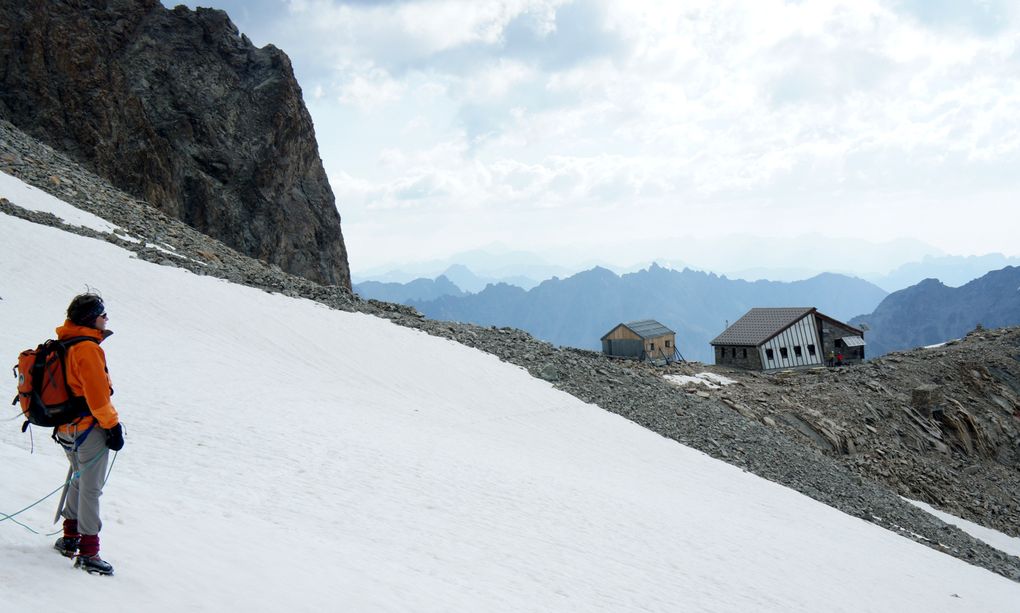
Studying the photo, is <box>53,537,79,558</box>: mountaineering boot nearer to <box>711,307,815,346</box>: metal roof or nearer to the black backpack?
the black backpack

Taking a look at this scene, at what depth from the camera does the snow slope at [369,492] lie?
22.7ft

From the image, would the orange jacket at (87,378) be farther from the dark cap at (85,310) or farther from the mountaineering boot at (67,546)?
the mountaineering boot at (67,546)

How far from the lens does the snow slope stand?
22.7 feet

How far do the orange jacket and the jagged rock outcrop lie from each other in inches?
1581

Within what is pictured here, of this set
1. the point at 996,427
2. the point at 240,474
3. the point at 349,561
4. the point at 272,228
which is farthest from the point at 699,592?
the point at 272,228

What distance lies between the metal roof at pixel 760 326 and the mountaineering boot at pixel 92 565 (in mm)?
45614

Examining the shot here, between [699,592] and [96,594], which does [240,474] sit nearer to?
[96,594]

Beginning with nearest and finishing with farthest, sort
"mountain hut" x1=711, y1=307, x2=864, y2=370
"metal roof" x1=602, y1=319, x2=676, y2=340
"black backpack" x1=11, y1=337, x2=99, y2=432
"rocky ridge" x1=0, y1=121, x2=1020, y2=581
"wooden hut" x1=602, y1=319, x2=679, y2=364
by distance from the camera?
"black backpack" x1=11, y1=337, x2=99, y2=432
"rocky ridge" x1=0, y1=121, x2=1020, y2=581
"mountain hut" x1=711, y1=307, x2=864, y2=370
"wooden hut" x1=602, y1=319, x2=679, y2=364
"metal roof" x1=602, y1=319, x2=676, y2=340

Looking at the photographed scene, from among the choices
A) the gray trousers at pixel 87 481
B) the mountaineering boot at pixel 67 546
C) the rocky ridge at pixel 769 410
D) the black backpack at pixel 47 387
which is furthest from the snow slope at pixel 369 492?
the rocky ridge at pixel 769 410

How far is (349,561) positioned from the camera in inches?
309

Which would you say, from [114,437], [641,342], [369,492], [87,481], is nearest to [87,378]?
[114,437]

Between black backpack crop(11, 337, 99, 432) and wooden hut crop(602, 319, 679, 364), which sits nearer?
black backpack crop(11, 337, 99, 432)

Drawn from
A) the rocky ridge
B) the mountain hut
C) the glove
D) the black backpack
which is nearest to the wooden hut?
the mountain hut

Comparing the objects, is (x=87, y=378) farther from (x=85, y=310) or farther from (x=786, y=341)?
(x=786, y=341)
